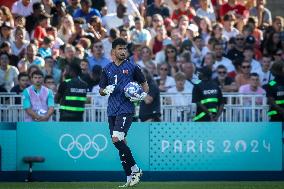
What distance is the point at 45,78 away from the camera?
19844 mm

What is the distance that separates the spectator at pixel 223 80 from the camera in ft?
68.0

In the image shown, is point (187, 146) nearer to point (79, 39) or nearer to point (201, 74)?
point (201, 74)

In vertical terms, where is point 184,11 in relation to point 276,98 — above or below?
above

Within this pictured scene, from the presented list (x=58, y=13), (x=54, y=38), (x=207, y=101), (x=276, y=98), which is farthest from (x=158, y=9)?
(x=276, y=98)

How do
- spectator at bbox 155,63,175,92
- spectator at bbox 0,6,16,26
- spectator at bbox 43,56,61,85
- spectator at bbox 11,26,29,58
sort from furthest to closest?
spectator at bbox 0,6,16,26
spectator at bbox 11,26,29,58
spectator at bbox 43,56,61,85
spectator at bbox 155,63,175,92

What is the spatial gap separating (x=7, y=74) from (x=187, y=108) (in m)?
3.99

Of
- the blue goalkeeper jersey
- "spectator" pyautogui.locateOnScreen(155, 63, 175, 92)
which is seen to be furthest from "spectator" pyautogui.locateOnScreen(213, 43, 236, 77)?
the blue goalkeeper jersey

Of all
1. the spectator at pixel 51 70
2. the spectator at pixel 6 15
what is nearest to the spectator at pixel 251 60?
the spectator at pixel 51 70

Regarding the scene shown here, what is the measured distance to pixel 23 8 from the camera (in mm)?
23000

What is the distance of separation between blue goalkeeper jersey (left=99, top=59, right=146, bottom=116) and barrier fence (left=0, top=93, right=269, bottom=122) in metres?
3.04

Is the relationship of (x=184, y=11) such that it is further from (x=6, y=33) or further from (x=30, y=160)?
(x=30, y=160)

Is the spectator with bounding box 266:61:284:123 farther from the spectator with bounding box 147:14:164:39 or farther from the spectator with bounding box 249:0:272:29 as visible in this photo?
the spectator with bounding box 249:0:272:29

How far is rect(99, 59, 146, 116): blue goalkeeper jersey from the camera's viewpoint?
52.5 ft

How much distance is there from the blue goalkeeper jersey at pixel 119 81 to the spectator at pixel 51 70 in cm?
480
